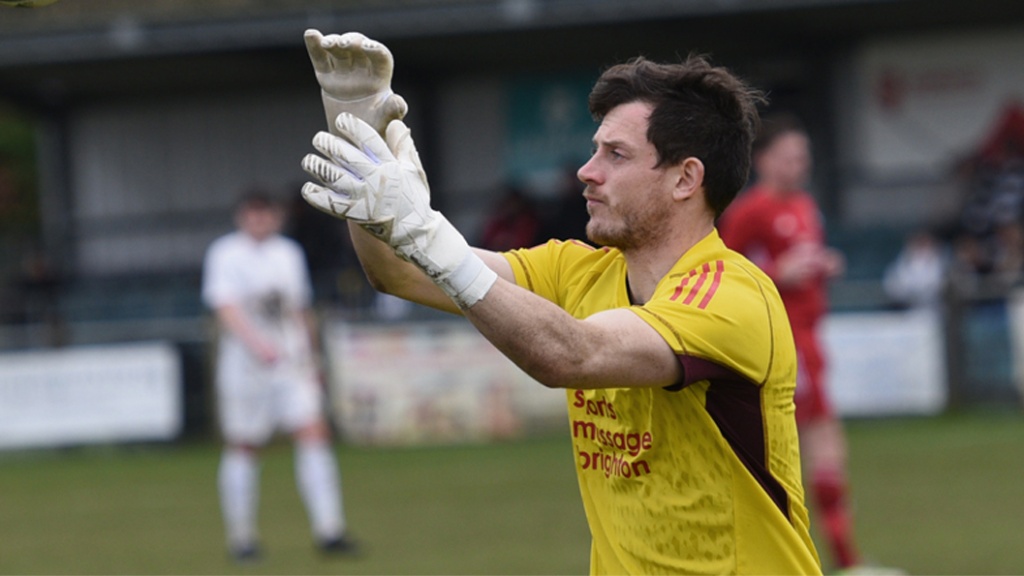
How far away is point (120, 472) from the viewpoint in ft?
49.0

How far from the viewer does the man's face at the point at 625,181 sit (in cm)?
378

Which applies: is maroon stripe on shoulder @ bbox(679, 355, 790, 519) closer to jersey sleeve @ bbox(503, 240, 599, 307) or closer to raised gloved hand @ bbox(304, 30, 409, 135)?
Answer: jersey sleeve @ bbox(503, 240, 599, 307)

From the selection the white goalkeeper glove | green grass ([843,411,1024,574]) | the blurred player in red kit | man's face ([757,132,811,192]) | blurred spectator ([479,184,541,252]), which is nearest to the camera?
the white goalkeeper glove

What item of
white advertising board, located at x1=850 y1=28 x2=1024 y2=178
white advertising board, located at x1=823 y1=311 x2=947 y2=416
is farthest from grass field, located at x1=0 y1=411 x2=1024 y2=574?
white advertising board, located at x1=850 y1=28 x2=1024 y2=178

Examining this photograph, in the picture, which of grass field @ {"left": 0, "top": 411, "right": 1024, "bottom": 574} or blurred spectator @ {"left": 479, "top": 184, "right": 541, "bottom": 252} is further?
blurred spectator @ {"left": 479, "top": 184, "right": 541, "bottom": 252}

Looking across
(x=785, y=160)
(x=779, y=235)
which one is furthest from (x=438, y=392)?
(x=785, y=160)

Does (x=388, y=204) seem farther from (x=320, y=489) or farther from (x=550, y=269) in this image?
(x=320, y=489)

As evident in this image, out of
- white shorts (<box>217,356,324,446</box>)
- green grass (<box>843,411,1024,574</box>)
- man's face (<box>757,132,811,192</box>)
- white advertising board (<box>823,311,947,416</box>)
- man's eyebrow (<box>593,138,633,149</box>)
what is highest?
man's face (<box>757,132,811,192</box>)

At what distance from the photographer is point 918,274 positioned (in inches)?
701

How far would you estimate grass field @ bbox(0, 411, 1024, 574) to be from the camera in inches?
350

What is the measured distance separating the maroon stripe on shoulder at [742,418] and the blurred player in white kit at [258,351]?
20.4 ft

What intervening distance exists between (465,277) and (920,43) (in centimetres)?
1872

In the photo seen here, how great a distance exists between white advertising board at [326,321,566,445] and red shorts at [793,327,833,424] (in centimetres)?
748

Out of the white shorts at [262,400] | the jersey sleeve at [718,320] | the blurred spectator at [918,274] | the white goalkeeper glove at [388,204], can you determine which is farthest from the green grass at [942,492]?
the white goalkeeper glove at [388,204]
